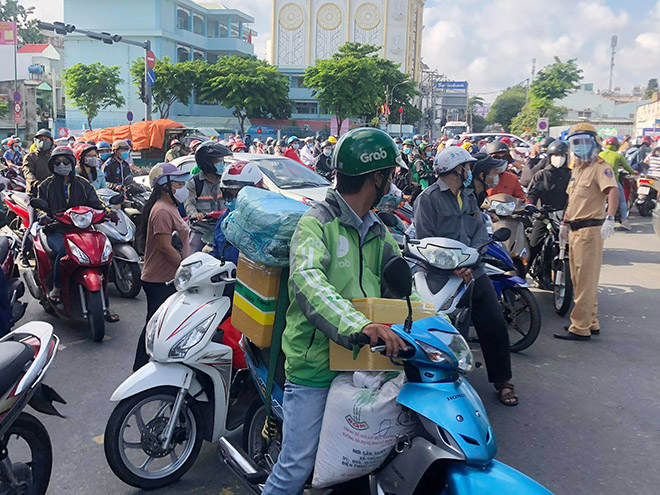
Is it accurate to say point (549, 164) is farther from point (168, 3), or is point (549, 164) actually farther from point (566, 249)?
point (168, 3)

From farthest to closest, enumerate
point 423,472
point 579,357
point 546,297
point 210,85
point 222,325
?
point 210,85
point 546,297
point 579,357
point 222,325
point 423,472

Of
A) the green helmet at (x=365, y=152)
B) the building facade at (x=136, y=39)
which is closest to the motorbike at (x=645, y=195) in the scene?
the green helmet at (x=365, y=152)

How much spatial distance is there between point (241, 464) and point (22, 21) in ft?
291

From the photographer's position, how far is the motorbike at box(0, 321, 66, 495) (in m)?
2.70

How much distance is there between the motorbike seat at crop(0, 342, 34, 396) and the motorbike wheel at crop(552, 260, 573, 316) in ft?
17.6

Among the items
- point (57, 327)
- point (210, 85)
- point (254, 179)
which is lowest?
point (57, 327)

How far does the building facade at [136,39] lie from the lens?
54.6 m

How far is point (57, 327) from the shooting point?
6371 millimetres

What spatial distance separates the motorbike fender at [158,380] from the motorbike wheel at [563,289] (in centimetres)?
453

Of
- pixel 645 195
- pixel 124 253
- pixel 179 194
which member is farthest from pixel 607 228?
pixel 645 195

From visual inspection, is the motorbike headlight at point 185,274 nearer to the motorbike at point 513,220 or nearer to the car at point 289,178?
the motorbike at point 513,220

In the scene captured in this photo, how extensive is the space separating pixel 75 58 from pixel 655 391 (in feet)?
201

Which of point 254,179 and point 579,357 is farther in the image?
point 579,357

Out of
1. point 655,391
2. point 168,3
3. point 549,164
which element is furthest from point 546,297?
point 168,3
